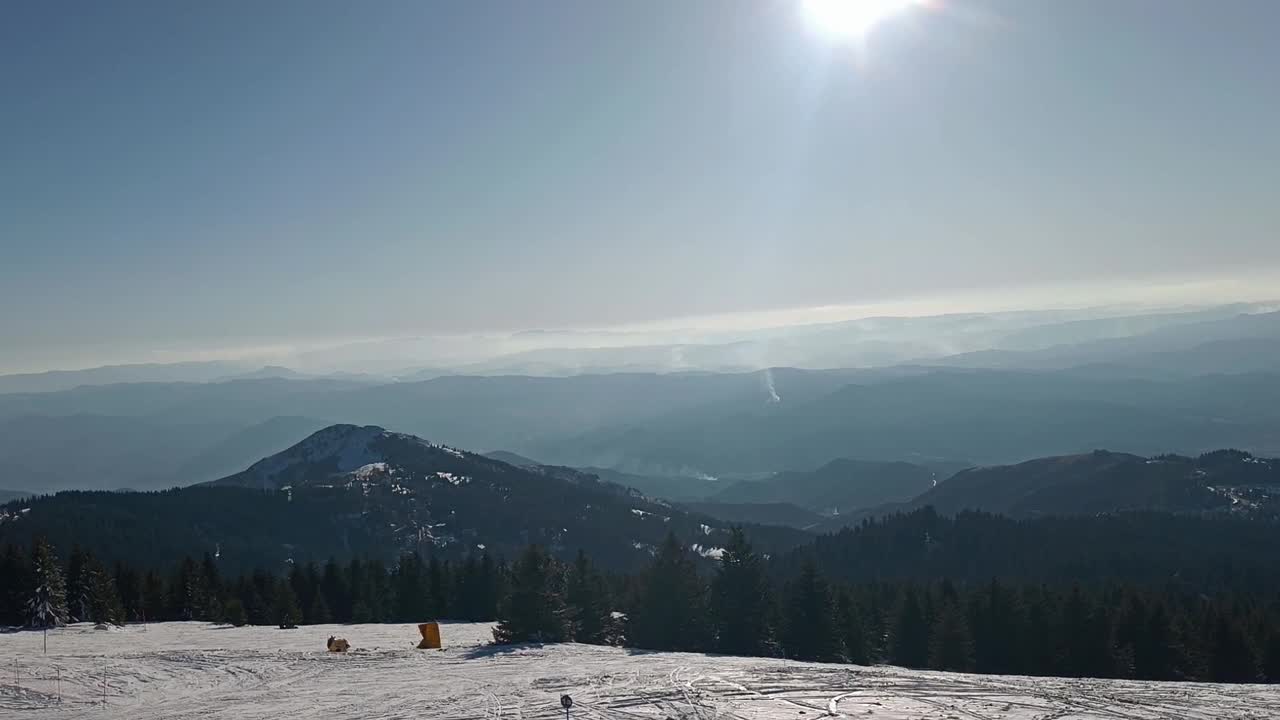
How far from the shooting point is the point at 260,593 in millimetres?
88062

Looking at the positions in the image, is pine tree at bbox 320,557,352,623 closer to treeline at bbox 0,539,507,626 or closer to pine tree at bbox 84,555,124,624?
treeline at bbox 0,539,507,626

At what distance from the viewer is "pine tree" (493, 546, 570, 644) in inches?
2082

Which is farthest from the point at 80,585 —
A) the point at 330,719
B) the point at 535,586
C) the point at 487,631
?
the point at 330,719

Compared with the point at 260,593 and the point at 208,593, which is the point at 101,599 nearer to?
the point at 208,593

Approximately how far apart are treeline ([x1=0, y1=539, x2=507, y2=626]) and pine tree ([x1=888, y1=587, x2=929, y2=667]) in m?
36.1

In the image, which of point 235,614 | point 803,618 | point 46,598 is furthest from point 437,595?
point 803,618

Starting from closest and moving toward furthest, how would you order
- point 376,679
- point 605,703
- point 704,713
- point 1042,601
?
1. point 704,713
2. point 605,703
3. point 376,679
4. point 1042,601

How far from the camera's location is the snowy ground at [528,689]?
27891 millimetres

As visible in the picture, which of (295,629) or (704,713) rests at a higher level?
(704,713)

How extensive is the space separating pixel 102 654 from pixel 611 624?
34.9 meters

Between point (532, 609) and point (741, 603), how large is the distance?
53.6 ft

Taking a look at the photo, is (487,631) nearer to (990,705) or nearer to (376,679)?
(376,679)

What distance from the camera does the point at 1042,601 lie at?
6612 centimetres

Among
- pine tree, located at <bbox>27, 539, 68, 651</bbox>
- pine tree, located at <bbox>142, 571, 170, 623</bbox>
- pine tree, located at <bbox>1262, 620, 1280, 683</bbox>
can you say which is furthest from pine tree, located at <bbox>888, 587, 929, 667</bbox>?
pine tree, located at <bbox>142, 571, 170, 623</bbox>
